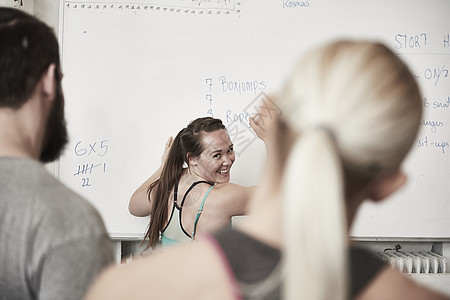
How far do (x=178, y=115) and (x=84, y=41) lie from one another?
56 centimetres

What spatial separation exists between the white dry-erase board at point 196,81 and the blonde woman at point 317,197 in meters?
1.65

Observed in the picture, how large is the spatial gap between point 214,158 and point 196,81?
0.48 metres

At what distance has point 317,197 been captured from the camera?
484mm

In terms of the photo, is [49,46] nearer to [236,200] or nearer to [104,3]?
[236,200]

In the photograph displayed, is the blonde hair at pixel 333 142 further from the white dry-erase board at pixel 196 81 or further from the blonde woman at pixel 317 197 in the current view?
Answer: the white dry-erase board at pixel 196 81

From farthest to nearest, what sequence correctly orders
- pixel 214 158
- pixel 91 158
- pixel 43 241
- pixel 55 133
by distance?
1. pixel 91 158
2. pixel 214 158
3. pixel 55 133
4. pixel 43 241

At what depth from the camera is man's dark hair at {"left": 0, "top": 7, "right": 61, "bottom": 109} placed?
74cm

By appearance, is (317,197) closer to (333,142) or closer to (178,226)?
(333,142)

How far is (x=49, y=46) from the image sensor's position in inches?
30.8

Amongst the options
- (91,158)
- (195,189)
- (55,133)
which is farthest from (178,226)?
(55,133)

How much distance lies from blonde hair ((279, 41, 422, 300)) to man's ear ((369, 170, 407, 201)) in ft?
0.11

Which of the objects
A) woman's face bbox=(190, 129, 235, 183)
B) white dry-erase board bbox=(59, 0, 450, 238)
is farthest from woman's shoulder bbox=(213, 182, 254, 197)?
white dry-erase board bbox=(59, 0, 450, 238)

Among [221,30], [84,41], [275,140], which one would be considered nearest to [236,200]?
[221,30]

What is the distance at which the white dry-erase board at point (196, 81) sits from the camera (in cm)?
217
